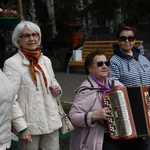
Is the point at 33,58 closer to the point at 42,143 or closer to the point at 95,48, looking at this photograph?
the point at 42,143

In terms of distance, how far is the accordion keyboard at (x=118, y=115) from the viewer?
341 centimetres

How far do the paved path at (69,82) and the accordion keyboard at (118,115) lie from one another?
5812 mm

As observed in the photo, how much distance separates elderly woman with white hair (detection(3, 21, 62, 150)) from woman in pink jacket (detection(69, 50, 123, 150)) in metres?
0.20

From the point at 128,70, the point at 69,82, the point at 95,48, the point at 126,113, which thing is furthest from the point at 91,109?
the point at 95,48

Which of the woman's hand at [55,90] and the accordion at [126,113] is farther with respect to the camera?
the woman's hand at [55,90]

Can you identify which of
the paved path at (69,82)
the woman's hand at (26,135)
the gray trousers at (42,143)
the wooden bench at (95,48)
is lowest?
the paved path at (69,82)

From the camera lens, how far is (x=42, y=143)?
371 centimetres

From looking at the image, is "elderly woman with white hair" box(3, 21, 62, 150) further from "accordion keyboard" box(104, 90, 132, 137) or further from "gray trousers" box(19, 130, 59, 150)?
"accordion keyboard" box(104, 90, 132, 137)

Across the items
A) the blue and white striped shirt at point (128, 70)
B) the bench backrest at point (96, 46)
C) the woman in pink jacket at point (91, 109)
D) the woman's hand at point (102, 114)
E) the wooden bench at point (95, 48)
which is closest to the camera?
the woman's hand at point (102, 114)

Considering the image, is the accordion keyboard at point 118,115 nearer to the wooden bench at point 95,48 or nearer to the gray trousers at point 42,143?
the gray trousers at point 42,143

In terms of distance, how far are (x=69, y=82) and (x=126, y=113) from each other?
29.0 ft

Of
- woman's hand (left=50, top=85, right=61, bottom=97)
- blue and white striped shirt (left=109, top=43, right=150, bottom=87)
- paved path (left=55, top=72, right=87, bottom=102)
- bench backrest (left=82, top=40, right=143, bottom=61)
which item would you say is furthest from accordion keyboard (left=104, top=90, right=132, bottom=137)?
bench backrest (left=82, top=40, right=143, bottom=61)

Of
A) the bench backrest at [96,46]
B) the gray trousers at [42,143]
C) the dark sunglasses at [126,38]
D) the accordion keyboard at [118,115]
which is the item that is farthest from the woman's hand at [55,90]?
the bench backrest at [96,46]

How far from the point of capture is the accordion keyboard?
3.41 meters
